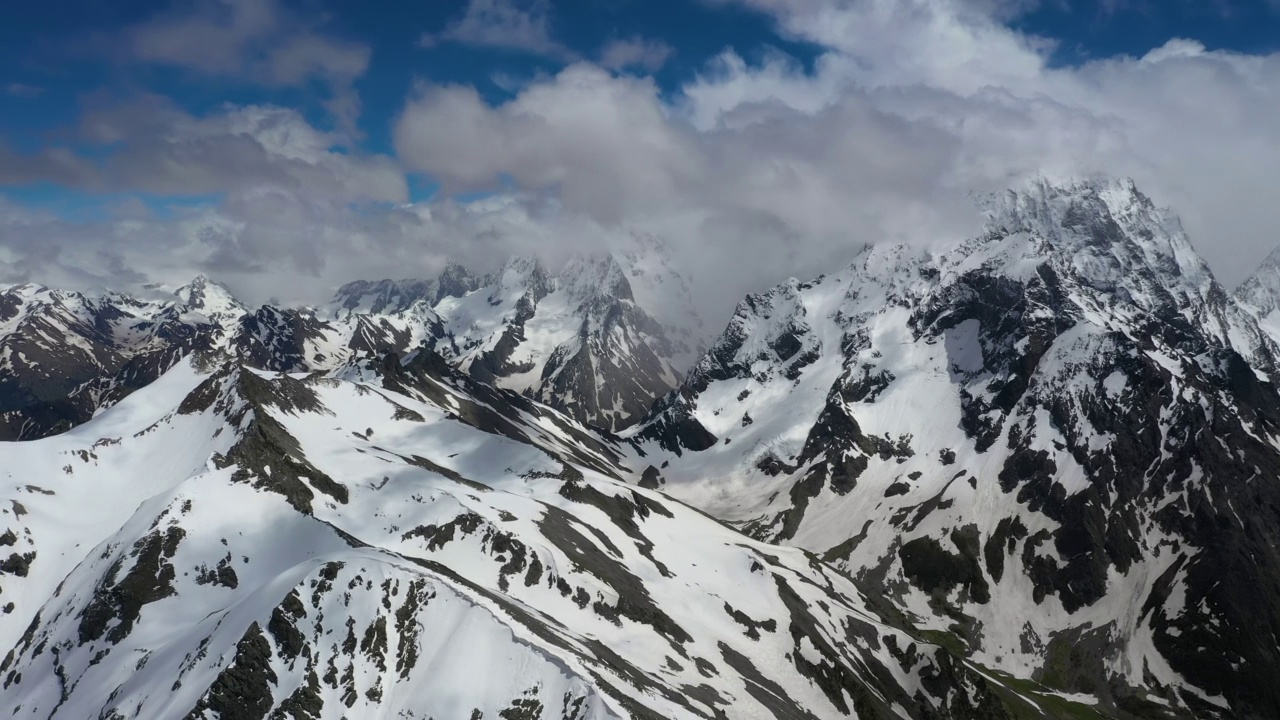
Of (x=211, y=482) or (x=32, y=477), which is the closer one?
(x=211, y=482)

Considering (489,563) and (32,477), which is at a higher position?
(489,563)

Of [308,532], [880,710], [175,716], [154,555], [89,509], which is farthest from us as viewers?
[89,509]

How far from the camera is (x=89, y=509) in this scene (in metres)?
186

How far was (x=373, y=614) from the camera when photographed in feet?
367

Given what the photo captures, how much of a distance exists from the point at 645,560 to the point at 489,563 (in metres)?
50.7

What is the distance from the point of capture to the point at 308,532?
146750 mm

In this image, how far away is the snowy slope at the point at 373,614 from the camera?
103 metres

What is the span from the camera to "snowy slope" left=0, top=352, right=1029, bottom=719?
10344 centimetres

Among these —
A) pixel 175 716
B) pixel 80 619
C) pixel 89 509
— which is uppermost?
pixel 175 716

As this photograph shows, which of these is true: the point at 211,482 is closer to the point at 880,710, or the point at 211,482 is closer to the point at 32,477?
the point at 32,477

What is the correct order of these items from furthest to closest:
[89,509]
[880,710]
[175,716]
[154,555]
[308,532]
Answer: [89,509]
[880,710]
[308,532]
[154,555]
[175,716]

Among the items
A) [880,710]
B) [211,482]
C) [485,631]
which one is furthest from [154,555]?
[880,710]

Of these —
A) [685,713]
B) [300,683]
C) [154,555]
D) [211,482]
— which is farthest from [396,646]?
[211,482]

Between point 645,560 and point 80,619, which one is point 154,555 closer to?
point 80,619
